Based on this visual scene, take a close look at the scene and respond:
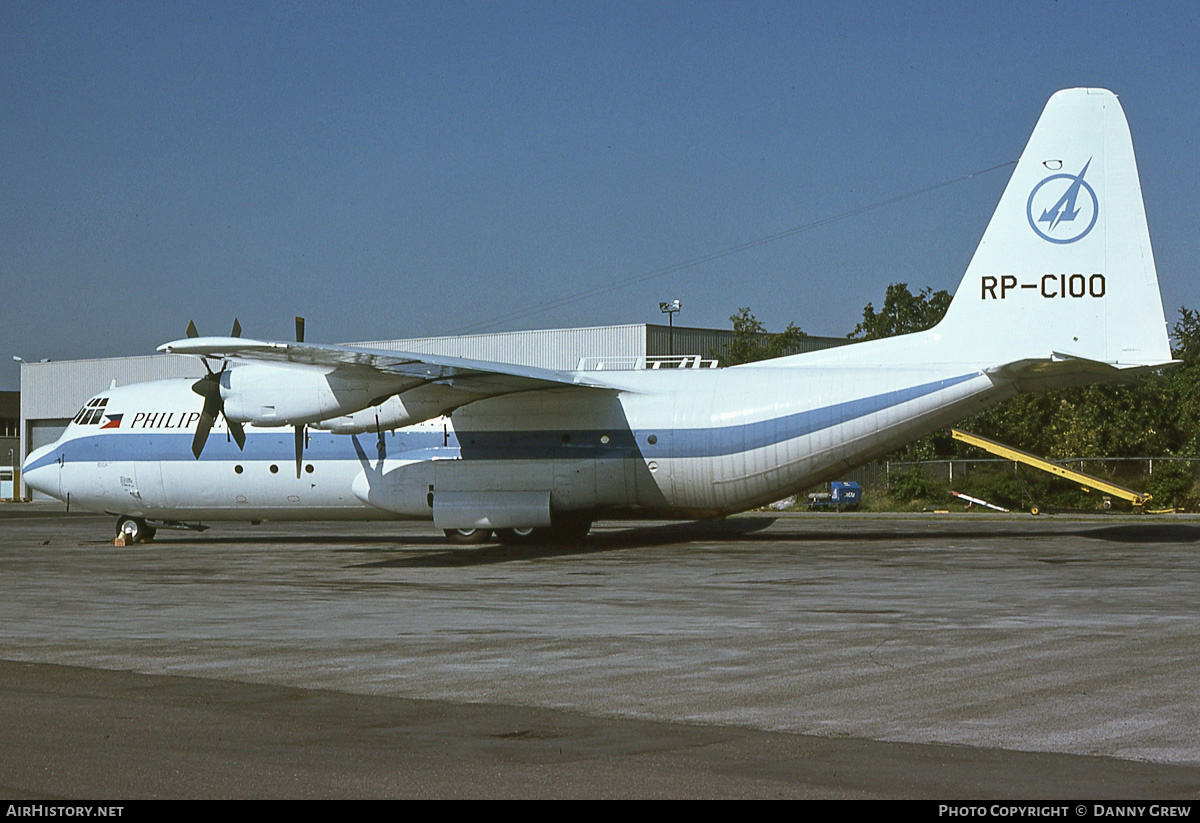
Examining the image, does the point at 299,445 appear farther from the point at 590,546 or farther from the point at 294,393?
the point at 590,546

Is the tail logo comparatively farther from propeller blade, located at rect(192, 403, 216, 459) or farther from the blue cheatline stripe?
propeller blade, located at rect(192, 403, 216, 459)

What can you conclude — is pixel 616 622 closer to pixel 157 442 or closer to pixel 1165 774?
pixel 1165 774

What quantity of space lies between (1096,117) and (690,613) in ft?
48.2

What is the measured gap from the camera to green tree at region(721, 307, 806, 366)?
5647 centimetres

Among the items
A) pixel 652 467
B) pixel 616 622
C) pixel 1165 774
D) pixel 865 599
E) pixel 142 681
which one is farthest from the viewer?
pixel 652 467

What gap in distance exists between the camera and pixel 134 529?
31062 millimetres

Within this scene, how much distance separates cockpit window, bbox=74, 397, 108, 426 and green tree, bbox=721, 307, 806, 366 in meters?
31.7

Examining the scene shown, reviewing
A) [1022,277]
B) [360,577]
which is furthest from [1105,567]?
[360,577]

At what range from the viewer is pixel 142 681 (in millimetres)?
10844

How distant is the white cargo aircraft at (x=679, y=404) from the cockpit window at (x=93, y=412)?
6.24 feet

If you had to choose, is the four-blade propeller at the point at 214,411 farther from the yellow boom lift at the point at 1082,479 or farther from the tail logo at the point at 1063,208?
the yellow boom lift at the point at 1082,479

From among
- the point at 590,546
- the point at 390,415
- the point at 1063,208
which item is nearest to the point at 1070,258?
the point at 1063,208

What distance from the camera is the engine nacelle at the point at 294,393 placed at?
2394cm

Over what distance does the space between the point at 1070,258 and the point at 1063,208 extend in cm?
101
